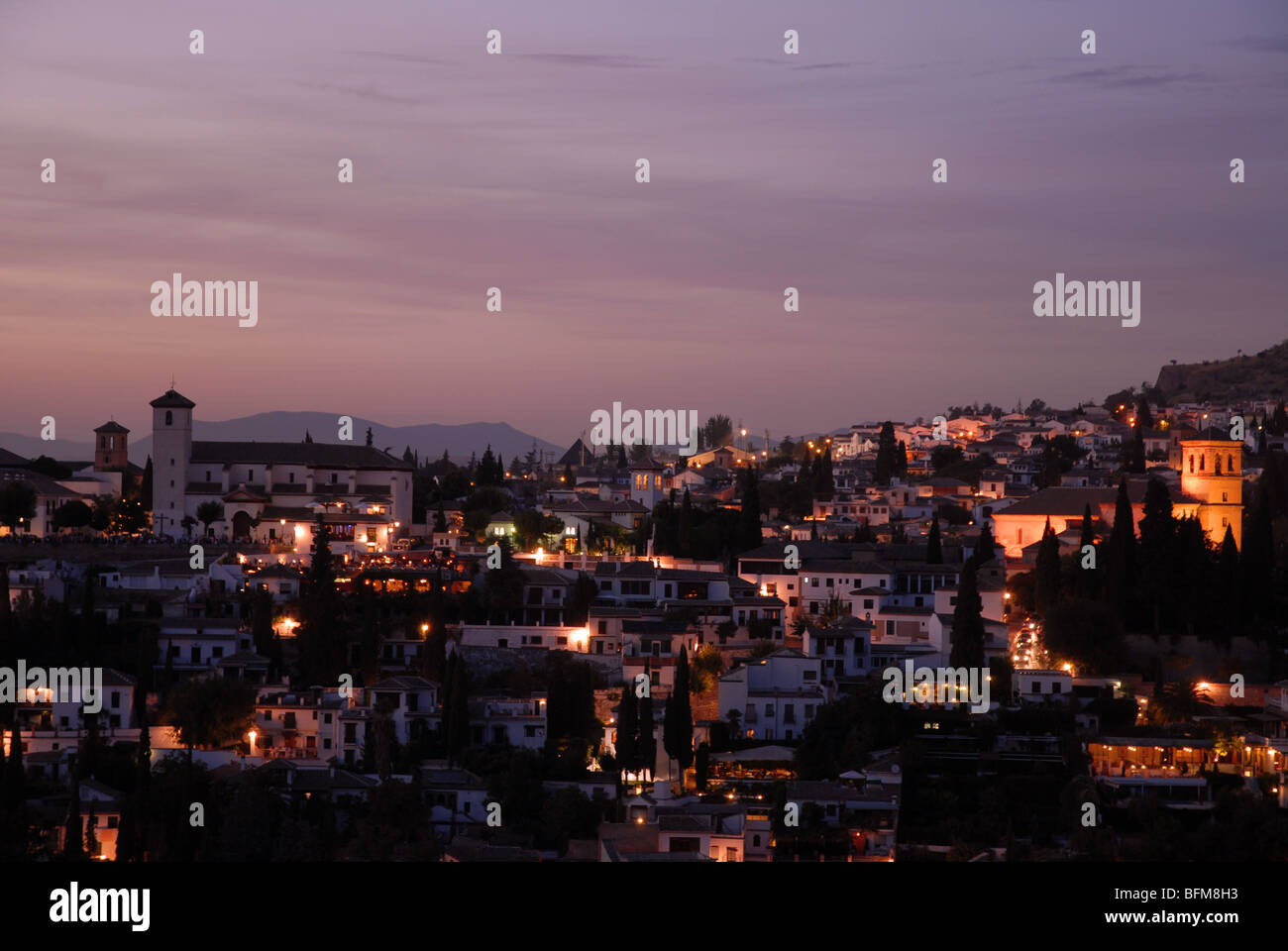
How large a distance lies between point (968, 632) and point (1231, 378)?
56.2m

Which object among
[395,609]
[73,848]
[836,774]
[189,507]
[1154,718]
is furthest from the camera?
[189,507]

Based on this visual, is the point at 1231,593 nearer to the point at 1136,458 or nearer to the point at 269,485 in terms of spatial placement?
the point at 269,485

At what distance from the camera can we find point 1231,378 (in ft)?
246

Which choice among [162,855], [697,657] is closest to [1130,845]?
[697,657]

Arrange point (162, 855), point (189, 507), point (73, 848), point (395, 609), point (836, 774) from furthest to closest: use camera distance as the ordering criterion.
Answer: point (189, 507) → point (395, 609) → point (836, 774) → point (162, 855) → point (73, 848)

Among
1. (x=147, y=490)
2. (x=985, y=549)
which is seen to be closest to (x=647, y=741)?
(x=985, y=549)

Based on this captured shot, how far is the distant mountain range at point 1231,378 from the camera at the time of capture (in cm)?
7119

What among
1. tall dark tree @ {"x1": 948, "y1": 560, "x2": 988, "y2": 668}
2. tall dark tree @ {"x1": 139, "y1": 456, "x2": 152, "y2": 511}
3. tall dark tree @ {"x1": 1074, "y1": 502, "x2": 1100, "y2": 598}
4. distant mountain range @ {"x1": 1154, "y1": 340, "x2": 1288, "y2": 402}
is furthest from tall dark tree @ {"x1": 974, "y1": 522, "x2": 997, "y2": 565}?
distant mountain range @ {"x1": 1154, "y1": 340, "x2": 1288, "y2": 402}

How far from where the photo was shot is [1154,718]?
76.5 ft

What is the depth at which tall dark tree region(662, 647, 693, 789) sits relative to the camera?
21.6 metres

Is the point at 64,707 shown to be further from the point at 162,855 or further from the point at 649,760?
the point at 649,760

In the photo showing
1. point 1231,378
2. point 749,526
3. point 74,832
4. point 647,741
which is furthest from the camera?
point 1231,378

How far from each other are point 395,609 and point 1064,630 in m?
9.96

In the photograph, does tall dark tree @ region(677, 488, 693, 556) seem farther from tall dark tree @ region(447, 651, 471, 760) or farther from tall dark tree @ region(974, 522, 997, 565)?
tall dark tree @ region(447, 651, 471, 760)
